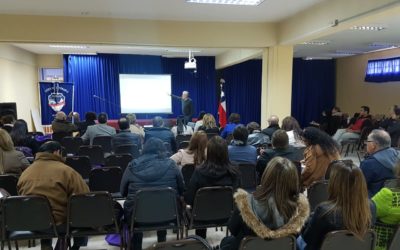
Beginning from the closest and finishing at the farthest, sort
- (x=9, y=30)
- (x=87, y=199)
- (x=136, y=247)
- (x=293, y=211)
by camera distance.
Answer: (x=293, y=211), (x=87, y=199), (x=136, y=247), (x=9, y=30)

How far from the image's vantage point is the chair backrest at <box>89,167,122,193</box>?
347 centimetres

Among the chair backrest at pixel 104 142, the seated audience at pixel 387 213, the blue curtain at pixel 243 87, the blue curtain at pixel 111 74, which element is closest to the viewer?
the seated audience at pixel 387 213

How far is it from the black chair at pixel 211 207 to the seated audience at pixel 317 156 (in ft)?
4.17

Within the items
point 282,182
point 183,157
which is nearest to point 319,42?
point 183,157

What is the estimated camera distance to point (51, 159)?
8.86ft

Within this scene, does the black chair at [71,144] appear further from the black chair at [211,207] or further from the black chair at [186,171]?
the black chair at [211,207]

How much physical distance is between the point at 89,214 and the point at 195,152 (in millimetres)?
1531

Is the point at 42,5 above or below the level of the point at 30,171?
above

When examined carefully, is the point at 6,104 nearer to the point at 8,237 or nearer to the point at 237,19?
the point at 237,19

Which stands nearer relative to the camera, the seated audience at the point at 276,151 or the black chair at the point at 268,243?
the black chair at the point at 268,243

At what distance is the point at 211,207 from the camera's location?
283cm

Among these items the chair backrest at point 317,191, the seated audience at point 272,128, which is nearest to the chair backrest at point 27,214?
the chair backrest at point 317,191

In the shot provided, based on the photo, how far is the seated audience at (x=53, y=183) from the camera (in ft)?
8.64

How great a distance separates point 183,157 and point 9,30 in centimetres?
436
